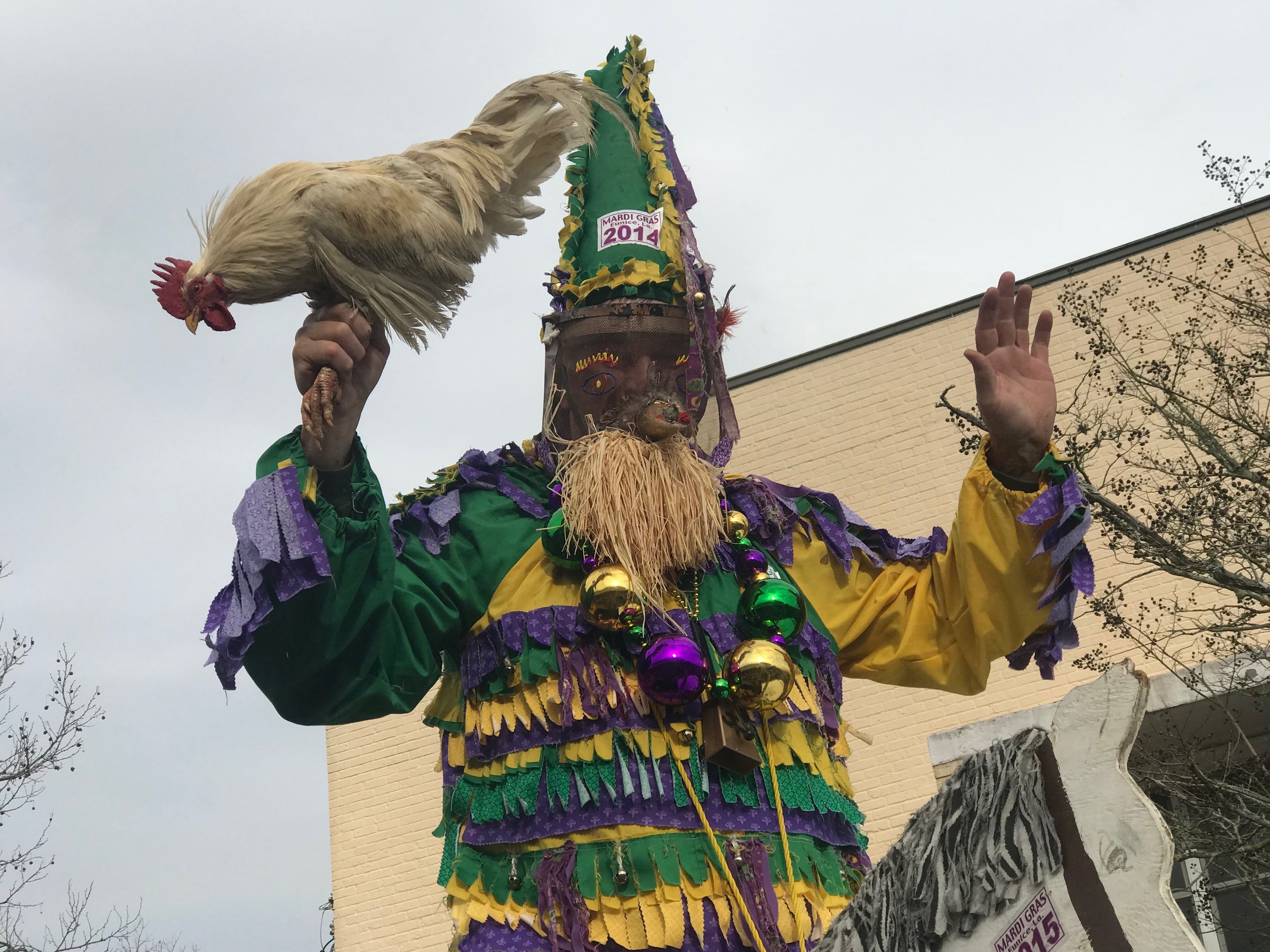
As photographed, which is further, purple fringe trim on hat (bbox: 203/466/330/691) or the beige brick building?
the beige brick building

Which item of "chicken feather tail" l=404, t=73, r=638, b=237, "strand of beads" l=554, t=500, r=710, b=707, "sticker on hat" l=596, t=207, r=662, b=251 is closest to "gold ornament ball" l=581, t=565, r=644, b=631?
"strand of beads" l=554, t=500, r=710, b=707

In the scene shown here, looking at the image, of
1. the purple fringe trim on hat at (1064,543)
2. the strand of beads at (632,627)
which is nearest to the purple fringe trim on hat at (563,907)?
the strand of beads at (632,627)

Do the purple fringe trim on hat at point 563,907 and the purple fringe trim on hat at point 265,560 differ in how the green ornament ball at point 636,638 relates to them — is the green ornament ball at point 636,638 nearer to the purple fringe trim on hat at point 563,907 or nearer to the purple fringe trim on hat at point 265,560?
the purple fringe trim on hat at point 563,907

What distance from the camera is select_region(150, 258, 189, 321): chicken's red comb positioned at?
8.31ft

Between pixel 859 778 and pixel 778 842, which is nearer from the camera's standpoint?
pixel 778 842

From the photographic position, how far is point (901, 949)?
73.2 inches

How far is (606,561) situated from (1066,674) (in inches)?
301

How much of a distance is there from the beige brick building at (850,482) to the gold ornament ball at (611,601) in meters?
7.56

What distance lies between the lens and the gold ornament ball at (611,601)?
8.96 ft

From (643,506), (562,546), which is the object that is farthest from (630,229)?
(562,546)

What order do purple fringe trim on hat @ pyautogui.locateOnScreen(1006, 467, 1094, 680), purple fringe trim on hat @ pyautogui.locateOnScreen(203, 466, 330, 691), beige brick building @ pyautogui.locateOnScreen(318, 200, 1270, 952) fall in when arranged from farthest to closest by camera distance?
1. beige brick building @ pyautogui.locateOnScreen(318, 200, 1270, 952)
2. purple fringe trim on hat @ pyautogui.locateOnScreen(1006, 467, 1094, 680)
3. purple fringe trim on hat @ pyautogui.locateOnScreen(203, 466, 330, 691)

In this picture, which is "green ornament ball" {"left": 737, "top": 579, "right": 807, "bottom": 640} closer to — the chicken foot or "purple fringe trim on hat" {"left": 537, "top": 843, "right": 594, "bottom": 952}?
"purple fringe trim on hat" {"left": 537, "top": 843, "right": 594, "bottom": 952}

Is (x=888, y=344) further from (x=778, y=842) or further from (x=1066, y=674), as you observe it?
(x=778, y=842)

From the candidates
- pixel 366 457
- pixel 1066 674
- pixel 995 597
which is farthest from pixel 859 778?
pixel 366 457
